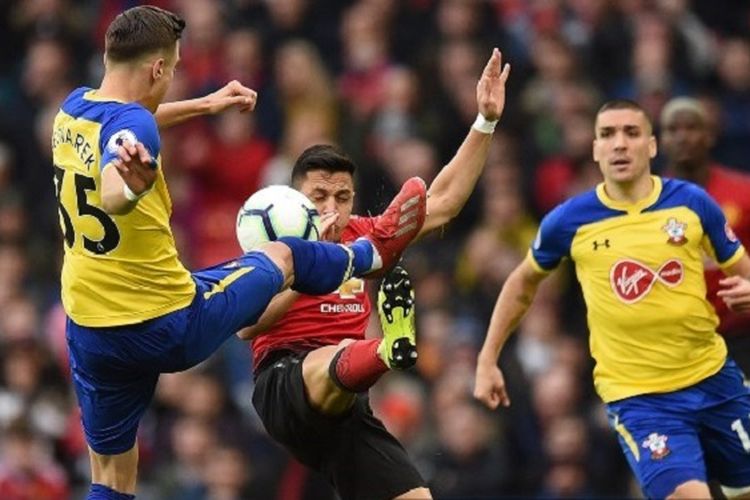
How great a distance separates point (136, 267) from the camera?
8406mm

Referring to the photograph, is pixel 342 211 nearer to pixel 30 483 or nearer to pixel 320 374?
pixel 320 374

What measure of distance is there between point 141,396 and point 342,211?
4.43 ft

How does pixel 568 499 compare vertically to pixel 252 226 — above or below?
below

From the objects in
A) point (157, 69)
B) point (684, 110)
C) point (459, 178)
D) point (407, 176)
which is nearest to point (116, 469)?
point (157, 69)

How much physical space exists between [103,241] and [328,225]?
1268 millimetres

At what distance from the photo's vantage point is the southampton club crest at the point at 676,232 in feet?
30.3

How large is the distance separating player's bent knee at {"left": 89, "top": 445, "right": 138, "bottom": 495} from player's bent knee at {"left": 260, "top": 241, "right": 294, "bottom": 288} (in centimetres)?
114

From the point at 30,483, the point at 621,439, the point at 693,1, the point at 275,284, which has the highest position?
the point at 693,1

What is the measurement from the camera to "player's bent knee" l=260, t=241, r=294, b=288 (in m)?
8.67

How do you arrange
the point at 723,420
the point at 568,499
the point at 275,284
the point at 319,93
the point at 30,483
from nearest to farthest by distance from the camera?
1. the point at 275,284
2. the point at 723,420
3. the point at 568,499
4. the point at 30,483
5. the point at 319,93

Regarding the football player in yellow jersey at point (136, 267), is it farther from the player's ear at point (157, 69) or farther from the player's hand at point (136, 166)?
the player's hand at point (136, 166)

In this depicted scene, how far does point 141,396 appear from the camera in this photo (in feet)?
29.0

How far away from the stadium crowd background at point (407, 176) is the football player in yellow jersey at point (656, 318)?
2.84 m

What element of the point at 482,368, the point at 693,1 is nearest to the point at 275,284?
the point at 482,368
